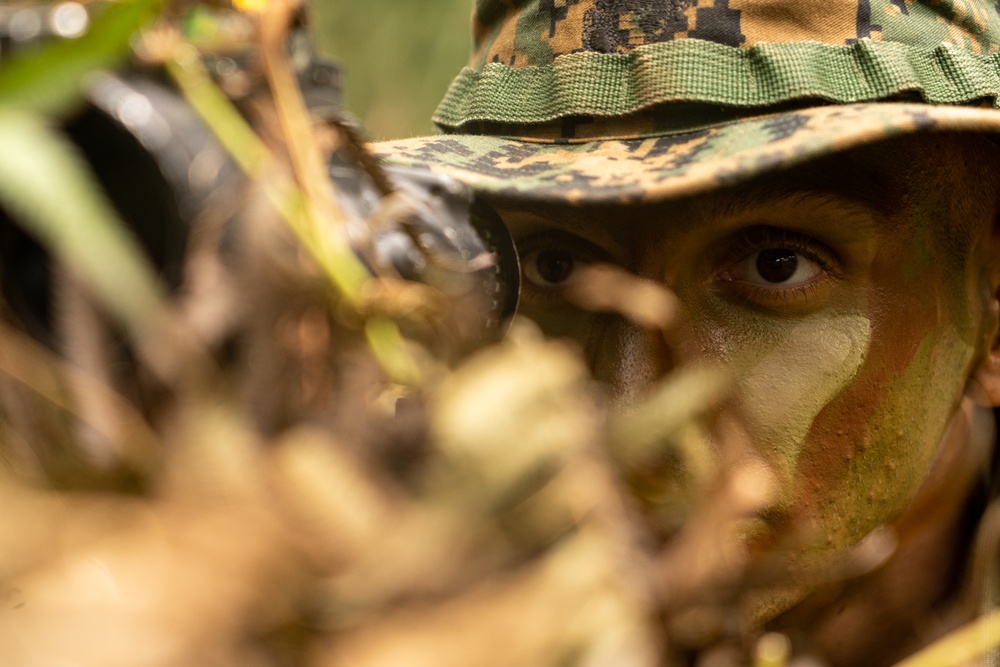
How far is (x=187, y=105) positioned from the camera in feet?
1.08

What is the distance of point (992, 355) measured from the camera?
970 mm

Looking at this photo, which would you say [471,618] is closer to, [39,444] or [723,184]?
[39,444]

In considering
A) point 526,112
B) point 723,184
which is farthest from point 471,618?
point 526,112

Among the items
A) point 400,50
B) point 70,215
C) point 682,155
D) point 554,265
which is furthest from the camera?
point 400,50

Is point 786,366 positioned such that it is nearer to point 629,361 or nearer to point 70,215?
point 629,361

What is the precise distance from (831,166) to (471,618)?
65 cm

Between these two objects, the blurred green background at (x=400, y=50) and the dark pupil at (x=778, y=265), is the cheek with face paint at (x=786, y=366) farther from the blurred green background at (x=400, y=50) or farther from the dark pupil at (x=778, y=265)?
the blurred green background at (x=400, y=50)

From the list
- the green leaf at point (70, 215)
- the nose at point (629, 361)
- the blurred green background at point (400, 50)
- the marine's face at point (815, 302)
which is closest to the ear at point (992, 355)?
the marine's face at point (815, 302)

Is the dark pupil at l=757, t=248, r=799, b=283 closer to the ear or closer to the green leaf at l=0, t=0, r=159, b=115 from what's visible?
the ear

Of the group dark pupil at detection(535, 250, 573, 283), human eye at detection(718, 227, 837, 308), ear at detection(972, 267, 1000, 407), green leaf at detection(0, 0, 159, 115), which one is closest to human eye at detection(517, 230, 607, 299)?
dark pupil at detection(535, 250, 573, 283)

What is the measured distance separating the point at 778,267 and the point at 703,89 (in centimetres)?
19

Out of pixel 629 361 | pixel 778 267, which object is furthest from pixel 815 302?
pixel 629 361

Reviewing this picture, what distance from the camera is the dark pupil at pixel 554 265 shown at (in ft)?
2.85

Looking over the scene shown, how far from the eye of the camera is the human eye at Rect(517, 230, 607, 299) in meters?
0.85
